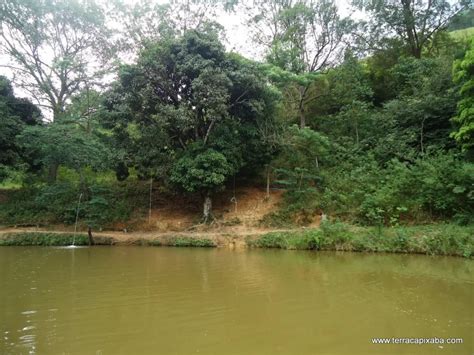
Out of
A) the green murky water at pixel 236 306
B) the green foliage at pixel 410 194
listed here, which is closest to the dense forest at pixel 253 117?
the green foliage at pixel 410 194

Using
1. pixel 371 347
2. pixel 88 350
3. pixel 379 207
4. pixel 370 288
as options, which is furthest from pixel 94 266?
pixel 379 207

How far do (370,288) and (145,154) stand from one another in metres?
13.5

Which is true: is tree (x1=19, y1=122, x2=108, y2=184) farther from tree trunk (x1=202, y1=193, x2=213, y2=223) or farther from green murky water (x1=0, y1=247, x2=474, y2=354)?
green murky water (x1=0, y1=247, x2=474, y2=354)

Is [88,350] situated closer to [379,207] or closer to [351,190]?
[379,207]

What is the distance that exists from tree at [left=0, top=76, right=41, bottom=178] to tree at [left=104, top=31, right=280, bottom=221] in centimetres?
750

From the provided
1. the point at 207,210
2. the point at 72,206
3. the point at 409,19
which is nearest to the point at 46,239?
the point at 72,206

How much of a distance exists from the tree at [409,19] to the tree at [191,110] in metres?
11.8

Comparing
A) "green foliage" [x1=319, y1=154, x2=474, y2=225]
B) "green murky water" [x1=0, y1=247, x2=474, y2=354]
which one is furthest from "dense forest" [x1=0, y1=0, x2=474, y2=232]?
"green murky water" [x1=0, y1=247, x2=474, y2=354]

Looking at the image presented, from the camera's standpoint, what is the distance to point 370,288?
7406 millimetres

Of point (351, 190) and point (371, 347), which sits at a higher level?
point (351, 190)

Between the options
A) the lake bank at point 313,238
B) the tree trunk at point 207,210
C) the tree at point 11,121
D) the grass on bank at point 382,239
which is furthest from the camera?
the tree at point 11,121

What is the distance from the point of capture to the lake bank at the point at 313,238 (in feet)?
37.6

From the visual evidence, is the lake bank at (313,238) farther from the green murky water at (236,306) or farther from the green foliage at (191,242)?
the green murky water at (236,306)

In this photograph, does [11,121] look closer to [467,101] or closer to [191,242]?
[191,242]
